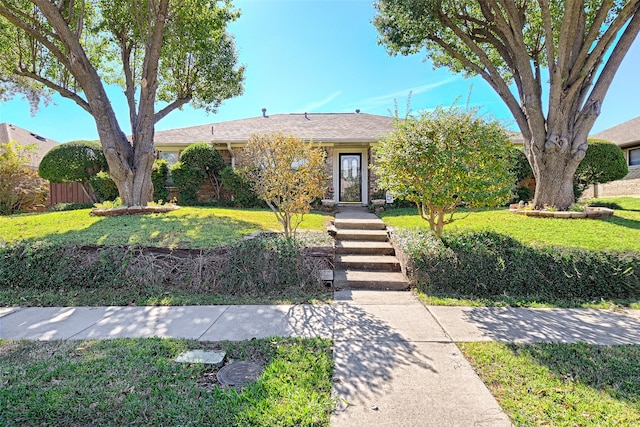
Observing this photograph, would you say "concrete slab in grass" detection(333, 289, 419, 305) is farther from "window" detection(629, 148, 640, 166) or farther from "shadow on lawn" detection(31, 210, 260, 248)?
"window" detection(629, 148, 640, 166)

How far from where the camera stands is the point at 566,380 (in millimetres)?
2439

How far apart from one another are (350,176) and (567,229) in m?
8.13

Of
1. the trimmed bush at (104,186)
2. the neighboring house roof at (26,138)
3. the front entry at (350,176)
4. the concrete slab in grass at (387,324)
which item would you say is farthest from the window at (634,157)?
the neighboring house roof at (26,138)

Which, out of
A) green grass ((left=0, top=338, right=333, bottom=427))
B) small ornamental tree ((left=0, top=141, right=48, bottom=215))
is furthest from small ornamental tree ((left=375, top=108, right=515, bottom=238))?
small ornamental tree ((left=0, top=141, right=48, bottom=215))

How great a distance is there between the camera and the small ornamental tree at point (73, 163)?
11.5 meters

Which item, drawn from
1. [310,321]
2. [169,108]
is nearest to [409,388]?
[310,321]

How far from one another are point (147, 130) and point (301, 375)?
8606mm

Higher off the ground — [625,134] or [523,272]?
[625,134]

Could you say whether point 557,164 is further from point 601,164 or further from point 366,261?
point 366,261

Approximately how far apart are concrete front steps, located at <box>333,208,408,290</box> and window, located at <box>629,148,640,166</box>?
18812 millimetres

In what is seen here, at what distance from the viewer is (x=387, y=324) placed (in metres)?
3.58

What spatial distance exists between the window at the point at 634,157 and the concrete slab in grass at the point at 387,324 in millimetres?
20852

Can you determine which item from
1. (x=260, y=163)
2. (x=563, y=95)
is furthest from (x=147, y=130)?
(x=563, y=95)

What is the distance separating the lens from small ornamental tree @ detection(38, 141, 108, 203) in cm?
1147
